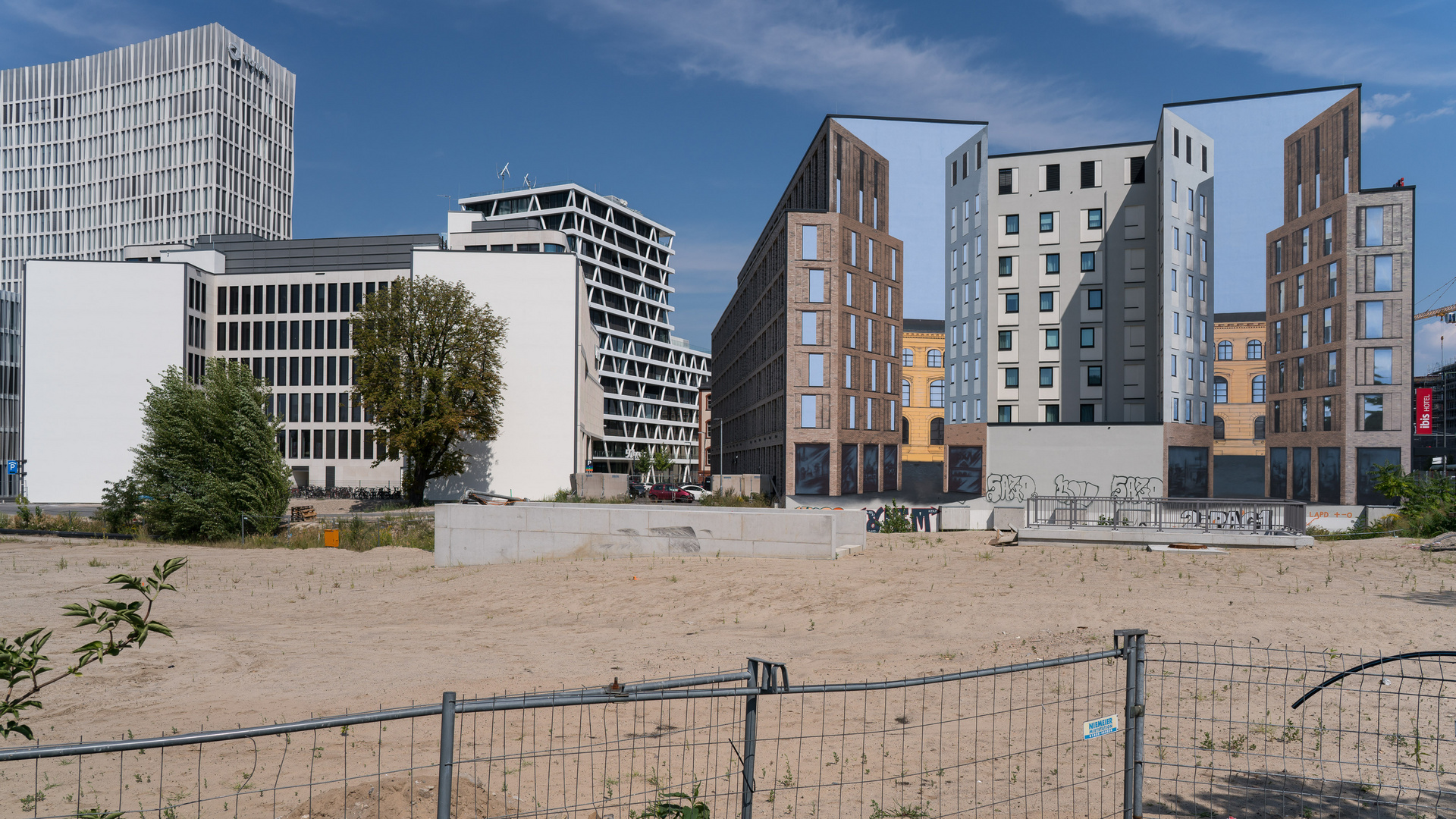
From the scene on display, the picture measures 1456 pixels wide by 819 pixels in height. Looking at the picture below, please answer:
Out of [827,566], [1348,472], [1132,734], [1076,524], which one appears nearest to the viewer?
[1132,734]

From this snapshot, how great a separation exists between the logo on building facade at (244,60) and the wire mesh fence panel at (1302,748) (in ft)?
495

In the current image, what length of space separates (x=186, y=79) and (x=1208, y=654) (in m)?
151

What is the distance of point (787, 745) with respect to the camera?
870 cm

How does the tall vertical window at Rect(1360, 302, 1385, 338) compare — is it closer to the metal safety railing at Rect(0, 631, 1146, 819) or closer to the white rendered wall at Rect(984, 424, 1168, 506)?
the white rendered wall at Rect(984, 424, 1168, 506)

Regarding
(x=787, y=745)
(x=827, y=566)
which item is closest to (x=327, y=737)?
(x=787, y=745)

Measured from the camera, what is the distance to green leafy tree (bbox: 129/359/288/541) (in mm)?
33375

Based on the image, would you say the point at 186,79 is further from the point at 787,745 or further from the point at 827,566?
the point at 787,745

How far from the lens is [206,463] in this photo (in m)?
34.2

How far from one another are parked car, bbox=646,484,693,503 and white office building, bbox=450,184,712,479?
37.6m

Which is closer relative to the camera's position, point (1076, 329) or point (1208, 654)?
point (1208, 654)

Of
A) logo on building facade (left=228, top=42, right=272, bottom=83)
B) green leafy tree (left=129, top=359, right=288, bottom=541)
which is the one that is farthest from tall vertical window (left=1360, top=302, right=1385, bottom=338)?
logo on building facade (left=228, top=42, right=272, bottom=83)

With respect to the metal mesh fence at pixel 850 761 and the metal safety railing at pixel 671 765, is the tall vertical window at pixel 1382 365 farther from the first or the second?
the metal safety railing at pixel 671 765

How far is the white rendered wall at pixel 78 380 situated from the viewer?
219ft

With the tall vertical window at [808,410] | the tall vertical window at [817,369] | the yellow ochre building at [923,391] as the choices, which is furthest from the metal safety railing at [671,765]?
the yellow ochre building at [923,391]
